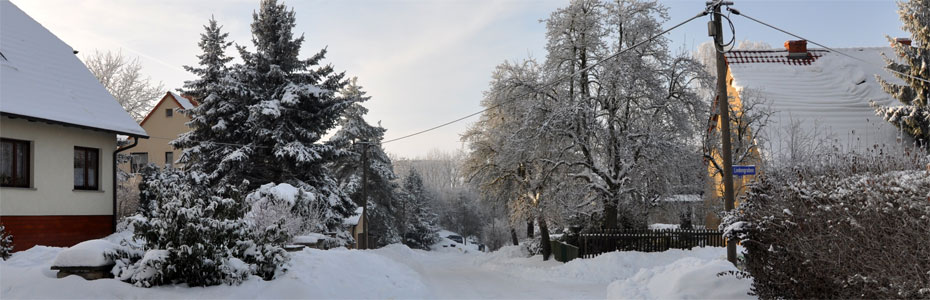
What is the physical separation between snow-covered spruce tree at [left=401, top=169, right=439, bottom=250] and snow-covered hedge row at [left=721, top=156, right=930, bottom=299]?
50333 mm

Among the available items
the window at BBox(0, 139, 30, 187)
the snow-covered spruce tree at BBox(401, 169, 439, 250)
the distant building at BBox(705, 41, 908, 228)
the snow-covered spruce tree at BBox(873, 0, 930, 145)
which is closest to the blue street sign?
the distant building at BBox(705, 41, 908, 228)

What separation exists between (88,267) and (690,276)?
9291 millimetres

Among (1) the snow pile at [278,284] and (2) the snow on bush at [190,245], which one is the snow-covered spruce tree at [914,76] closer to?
(1) the snow pile at [278,284]

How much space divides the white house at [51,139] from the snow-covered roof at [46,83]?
3cm

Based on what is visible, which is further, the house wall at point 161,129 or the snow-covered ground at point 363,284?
the house wall at point 161,129

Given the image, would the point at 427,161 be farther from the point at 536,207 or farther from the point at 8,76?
the point at 8,76

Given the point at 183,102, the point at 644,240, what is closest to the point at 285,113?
the point at 644,240

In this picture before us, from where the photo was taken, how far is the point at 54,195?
16.3 meters

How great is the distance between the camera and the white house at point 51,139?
596 inches

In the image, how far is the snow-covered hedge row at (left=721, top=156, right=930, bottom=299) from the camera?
6293 millimetres

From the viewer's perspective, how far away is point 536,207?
2736cm

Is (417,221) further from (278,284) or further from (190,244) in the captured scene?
(190,244)

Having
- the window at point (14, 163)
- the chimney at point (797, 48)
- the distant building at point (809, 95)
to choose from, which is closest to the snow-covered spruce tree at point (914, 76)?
the distant building at point (809, 95)

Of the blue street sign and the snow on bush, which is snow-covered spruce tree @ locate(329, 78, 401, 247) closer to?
the blue street sign
